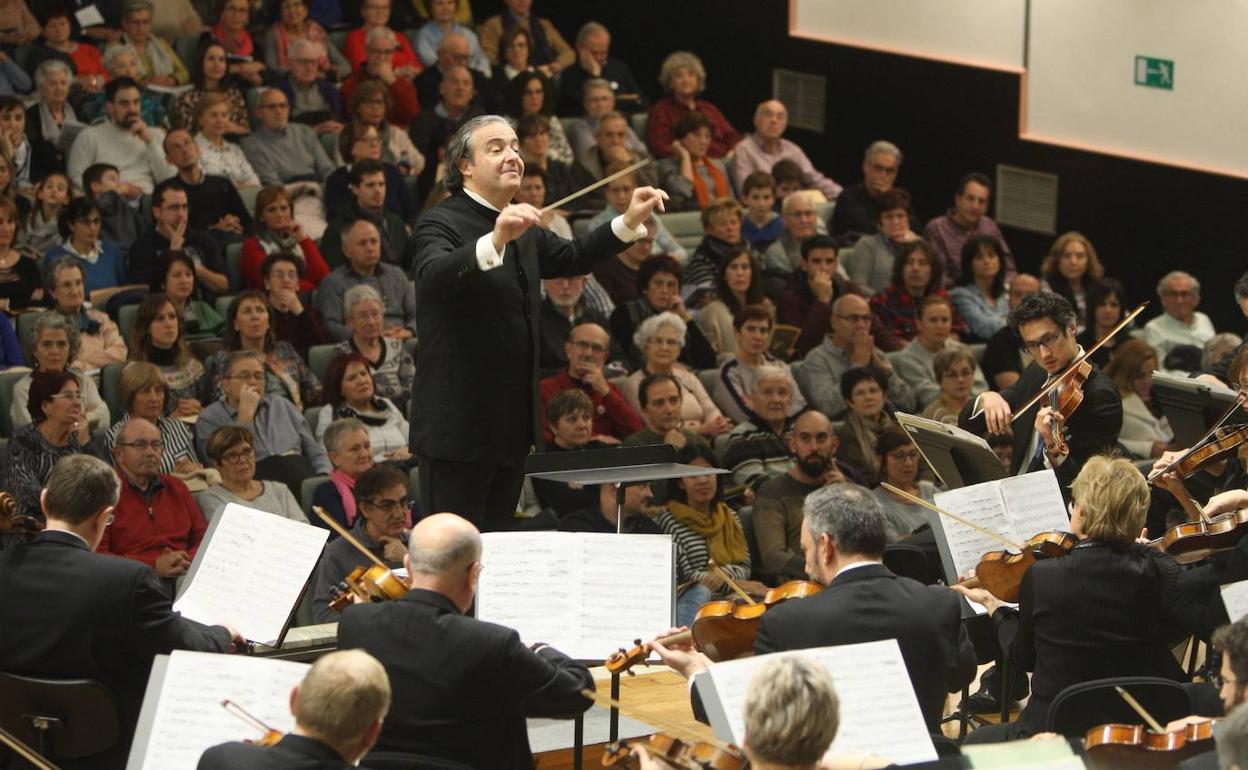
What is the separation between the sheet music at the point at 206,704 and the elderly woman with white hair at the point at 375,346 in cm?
335

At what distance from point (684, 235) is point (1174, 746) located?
5.53 m

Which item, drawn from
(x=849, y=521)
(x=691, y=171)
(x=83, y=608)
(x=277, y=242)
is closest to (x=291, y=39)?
(x=277, y=242)

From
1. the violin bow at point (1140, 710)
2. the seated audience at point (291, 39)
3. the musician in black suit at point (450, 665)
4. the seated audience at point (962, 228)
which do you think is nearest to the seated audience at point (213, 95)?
the seated audience at point (291, 39)

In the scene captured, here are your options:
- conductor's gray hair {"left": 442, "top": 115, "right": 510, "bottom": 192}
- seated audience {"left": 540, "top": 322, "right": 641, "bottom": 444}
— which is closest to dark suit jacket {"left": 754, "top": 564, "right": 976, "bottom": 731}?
conductor's gray hair {"left": 442, "top": 115, "right": 510, "bottom": 192}

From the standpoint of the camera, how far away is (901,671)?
300cm

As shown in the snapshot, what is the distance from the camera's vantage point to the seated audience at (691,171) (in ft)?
27.5

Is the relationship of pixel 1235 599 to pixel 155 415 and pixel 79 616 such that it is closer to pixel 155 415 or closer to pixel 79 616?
pixel 79 616

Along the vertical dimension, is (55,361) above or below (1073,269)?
above

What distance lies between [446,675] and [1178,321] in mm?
5367

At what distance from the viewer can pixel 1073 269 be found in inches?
303

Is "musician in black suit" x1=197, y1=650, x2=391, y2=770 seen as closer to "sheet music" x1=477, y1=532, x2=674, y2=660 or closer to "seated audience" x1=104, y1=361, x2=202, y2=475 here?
"sheet music" x1=477, y1=532, x2=674, y2=660

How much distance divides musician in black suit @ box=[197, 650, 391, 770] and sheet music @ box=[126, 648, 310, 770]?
33 centimetres

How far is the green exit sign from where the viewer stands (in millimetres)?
7898

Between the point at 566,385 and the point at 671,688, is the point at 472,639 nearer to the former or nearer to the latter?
the point at 671,688
